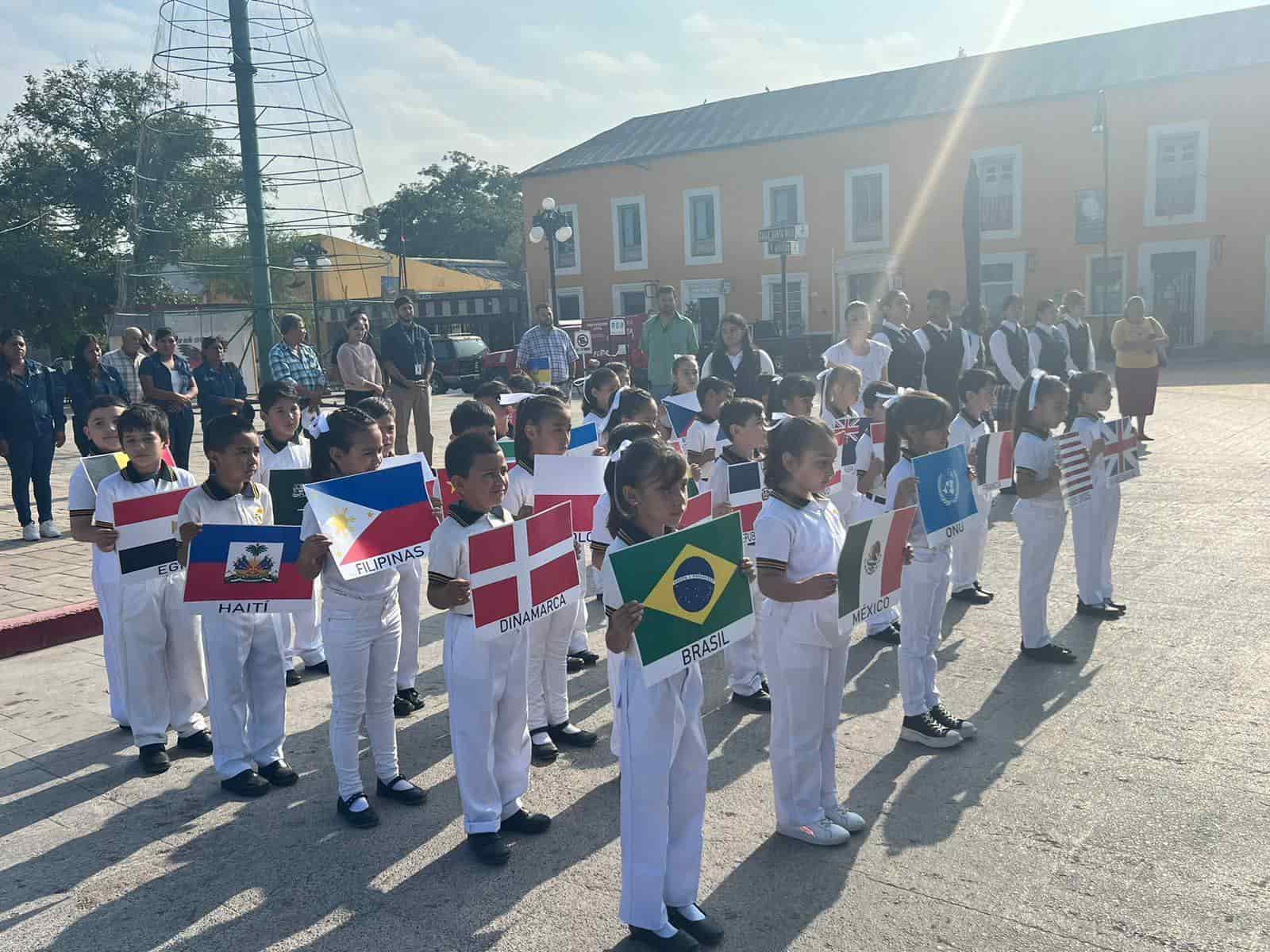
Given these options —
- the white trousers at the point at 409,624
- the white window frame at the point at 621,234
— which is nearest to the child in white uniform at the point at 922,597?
the white trousers at the point at 409,624

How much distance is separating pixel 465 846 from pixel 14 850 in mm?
1792

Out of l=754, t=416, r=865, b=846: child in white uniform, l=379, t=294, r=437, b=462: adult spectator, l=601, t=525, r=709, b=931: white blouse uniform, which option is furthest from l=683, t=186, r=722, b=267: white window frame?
l=601, t=525, r=709, b=931: white blouse uniform

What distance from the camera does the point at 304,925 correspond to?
11.7ft

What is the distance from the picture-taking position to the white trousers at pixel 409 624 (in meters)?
5.67

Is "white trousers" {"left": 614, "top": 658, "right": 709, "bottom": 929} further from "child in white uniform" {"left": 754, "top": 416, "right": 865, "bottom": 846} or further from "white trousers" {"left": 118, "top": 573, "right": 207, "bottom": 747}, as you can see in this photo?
"white trousers" {"left": 118, "top": 573, "right": 207, "bottom": 747}

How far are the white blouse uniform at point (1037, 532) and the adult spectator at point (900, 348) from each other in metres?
3.89

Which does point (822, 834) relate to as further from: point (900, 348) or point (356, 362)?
point (356, 362)

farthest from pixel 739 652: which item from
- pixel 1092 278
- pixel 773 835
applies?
pixel 1092 278

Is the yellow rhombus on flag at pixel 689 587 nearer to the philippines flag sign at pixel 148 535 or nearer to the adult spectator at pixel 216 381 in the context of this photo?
the philippines flag sign at pixel 148 535

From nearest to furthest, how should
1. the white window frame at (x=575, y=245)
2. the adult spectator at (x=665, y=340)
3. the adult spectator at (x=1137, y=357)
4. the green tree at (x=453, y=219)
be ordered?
the adult spectator at (x=665, y=340) < the adult spectator at (x=1137, y=357) < the white window frame at (x=575, y=245) < the green tree at (x=453, y=219)

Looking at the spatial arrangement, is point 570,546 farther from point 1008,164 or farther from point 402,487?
point 1008,164

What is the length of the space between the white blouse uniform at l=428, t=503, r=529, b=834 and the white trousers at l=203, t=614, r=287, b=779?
1132 millimetres

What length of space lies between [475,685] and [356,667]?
65cm

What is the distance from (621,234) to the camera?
40938mm
